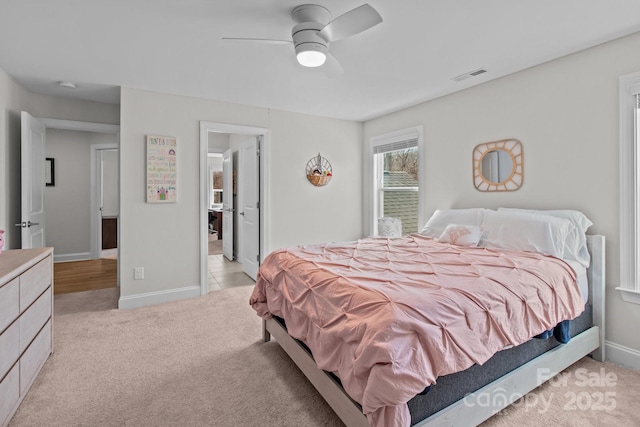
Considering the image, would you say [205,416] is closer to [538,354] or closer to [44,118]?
[538,354]

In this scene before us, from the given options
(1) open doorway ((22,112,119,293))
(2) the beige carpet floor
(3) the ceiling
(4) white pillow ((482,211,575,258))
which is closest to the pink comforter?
(4) white pillow ((482,211,575,258))

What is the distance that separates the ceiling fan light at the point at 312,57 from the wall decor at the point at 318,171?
246cm

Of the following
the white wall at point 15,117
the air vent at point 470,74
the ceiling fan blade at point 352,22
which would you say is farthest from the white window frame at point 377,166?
the white wall at point 15,117

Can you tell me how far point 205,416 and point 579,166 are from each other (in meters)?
3.25

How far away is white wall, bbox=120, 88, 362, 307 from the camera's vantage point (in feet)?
11.3

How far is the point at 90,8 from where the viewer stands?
1993 mm

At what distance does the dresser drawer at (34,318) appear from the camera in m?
1.85

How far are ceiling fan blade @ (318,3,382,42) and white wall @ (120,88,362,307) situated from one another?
2.35 meters

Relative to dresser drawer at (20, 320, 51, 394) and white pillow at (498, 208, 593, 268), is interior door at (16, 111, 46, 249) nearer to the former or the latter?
dresser drawer at (20, 320, 51, 394)

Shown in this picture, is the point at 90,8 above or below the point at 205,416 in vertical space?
above

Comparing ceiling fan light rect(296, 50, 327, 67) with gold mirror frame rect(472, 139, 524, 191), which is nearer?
ceiling fan light rect(296, 50, 327, 67)

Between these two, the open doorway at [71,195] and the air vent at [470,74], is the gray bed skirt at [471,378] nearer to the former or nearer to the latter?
the air vent at [470,74]

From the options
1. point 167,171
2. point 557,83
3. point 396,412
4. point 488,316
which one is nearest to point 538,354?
point 488,316

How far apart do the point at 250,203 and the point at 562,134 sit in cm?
371
